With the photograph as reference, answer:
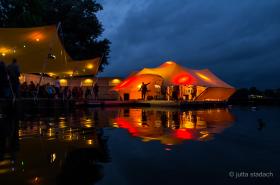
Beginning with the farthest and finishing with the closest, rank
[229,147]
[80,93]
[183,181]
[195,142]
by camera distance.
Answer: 1. [80,93]
2. [195,142]
3. [229,147]
4. [183,181]

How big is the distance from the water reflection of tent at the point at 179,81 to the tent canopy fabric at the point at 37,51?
6651 mm

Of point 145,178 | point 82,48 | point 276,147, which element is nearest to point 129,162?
point 145,178

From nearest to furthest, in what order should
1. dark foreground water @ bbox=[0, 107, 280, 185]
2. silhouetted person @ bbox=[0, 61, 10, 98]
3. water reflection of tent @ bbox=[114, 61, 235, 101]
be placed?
1. dark foreground water @ bbox=[0, 107, 280, 185]
2. silhouetted person @ bbox=[0, 61, 10, 98]
3. water reflection of tent @ bbox=[114, 61, 235, 101]

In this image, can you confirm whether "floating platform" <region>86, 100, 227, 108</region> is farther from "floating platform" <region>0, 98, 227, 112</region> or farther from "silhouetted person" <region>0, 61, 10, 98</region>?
"silhouetted person" <region>0, 61, 10, 98</region>

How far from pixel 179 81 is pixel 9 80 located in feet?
57.0

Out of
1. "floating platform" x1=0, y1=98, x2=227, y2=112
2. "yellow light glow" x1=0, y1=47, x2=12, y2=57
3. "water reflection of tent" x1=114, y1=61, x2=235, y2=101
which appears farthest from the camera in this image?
"water reflection of tent" x1=114, y1=61, x2=235, y2=101

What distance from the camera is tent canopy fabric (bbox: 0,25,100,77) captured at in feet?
43.3

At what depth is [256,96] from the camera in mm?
44875

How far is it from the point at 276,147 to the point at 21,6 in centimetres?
2221

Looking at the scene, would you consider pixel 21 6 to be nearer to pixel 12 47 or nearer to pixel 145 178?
pixel 12 47

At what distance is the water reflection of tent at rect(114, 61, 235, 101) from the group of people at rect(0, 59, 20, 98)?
53.8 feet

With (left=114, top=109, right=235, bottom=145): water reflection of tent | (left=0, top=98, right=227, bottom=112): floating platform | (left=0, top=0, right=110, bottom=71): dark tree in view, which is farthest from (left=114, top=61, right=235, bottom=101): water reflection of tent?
(left=114, top=109, right=235, bottom=145): water reflection of tent

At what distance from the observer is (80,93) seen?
92.8 feet

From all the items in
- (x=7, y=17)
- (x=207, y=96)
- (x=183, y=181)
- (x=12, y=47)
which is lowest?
(x=183, y=181)
